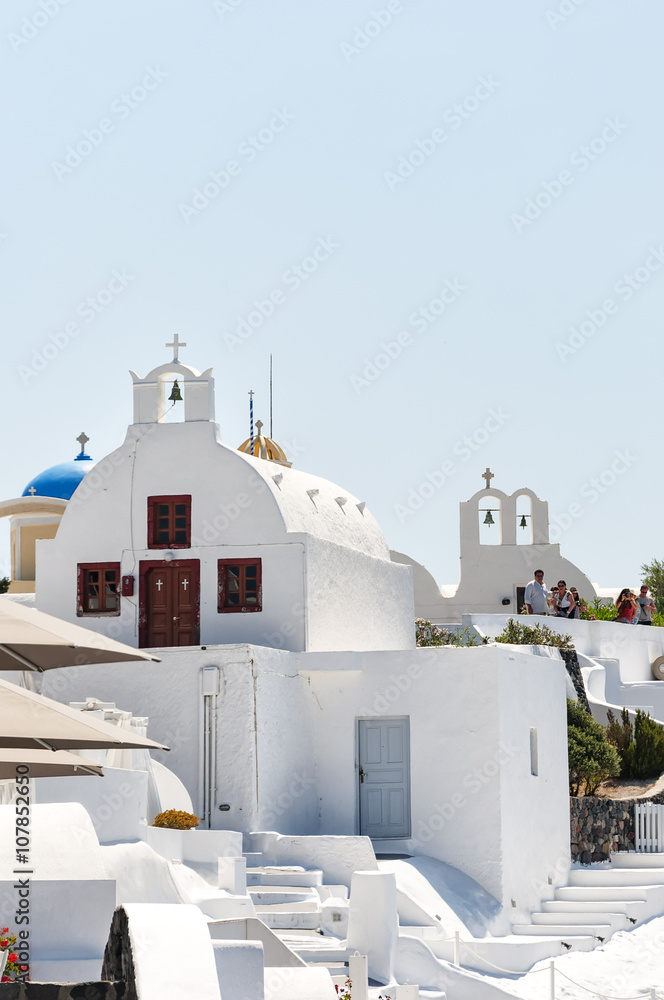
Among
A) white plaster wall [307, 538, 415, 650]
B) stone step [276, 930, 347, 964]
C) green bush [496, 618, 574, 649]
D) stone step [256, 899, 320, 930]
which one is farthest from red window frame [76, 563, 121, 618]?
green bush [496, 618, 574, 649]

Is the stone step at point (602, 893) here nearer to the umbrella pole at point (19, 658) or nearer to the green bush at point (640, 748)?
the green bush at point (640, 748)

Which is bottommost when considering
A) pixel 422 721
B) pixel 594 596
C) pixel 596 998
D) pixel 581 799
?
pixel 596 998

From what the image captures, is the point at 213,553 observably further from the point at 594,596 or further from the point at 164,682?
the point at 594,596

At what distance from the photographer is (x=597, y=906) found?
21.5 m

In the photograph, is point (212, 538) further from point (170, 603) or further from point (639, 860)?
point (639, 860)

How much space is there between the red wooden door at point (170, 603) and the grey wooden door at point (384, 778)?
3.23 meters

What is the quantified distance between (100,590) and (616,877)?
9.57 metres

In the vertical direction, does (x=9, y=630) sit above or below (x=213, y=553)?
below

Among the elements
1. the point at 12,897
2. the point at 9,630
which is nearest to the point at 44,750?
the point at 9,630

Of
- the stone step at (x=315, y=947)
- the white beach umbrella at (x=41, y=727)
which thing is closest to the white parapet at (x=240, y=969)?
the white beach umbrella at (x=41, y=727)

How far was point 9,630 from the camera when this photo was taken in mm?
9406

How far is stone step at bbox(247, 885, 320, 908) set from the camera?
1744 cm

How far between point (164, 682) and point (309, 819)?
10.2 feet

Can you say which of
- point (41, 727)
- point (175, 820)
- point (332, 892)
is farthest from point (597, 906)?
point (41, 727)
